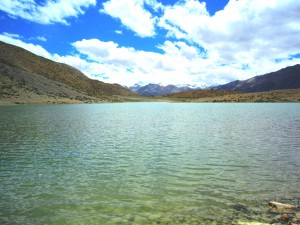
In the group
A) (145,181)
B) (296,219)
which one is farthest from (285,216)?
(145,181)

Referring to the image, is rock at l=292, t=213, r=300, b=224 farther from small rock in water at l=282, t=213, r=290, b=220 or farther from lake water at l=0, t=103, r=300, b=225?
lake water at l=0, t=103, r=300, b=225

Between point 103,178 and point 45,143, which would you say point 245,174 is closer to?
point 103,178

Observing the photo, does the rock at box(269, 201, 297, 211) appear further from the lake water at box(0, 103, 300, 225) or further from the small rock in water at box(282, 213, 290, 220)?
the small rock in water at box(282, 213, 290, 220)

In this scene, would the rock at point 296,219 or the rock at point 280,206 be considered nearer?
the rock at point 296,219

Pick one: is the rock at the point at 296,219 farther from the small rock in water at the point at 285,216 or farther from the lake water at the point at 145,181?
the lake water at the point at 145,181

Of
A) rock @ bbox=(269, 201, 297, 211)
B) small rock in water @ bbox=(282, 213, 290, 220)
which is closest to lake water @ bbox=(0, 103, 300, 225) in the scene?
rock @ bbox=(269, 201, 297, 211)

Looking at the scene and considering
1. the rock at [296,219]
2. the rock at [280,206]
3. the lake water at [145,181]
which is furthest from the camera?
the rock at [280,206]

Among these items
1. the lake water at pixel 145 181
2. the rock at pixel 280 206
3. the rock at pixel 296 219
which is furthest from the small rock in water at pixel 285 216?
the rock at pixel 280 206

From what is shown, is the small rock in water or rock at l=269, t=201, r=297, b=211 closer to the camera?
the small rock in water

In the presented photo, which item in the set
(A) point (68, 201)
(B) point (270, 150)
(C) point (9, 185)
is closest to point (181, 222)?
(A) point (68, 201)

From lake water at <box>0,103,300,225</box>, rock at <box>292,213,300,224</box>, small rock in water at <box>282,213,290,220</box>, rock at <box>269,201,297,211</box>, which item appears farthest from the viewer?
rock at <box>269,201,297,211</box>

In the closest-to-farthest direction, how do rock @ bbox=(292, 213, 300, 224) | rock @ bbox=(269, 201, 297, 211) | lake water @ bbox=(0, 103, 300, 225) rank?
rock @ bbox=(292, 213, 300, 224), lake water @ bbox=(0, 103, 300, 225), rock @ bbox=(269, 201, 297, 211)

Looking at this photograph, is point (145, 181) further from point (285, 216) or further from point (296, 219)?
point (296, 219)

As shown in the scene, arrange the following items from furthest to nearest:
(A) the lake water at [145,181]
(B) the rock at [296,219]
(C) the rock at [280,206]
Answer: (C) the rock at [280,206], (A) the lake water at [145,181], (B) the rock at [296,219]
